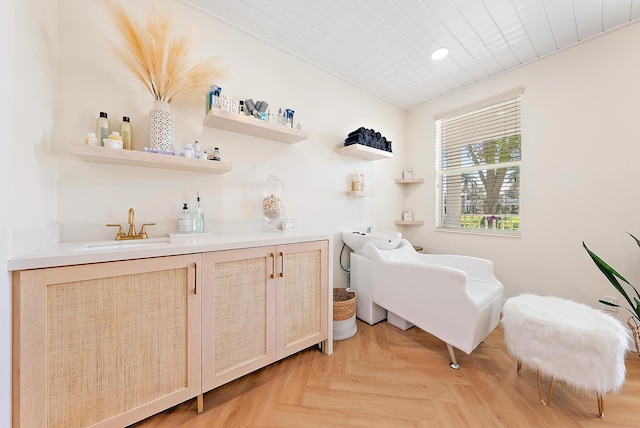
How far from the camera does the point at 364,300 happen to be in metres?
2.28

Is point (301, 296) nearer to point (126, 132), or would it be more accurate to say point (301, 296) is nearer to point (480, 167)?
point (126, 132)

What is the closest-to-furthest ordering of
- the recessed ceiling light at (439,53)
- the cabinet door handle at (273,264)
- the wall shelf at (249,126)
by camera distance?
the cabinet door handle at (273,264), the wall shelf at (249,126), the recessed ceiling light at (439,53)

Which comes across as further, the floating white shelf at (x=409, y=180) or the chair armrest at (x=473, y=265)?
the floating white shelf at (x=409, y=180)

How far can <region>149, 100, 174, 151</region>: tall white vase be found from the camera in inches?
55.7

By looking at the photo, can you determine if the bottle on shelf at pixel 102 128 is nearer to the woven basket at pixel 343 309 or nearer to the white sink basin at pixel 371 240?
the woven basket at pixel 343 309

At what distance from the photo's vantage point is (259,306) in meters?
1.41

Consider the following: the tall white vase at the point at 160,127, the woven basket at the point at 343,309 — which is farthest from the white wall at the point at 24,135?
the woven basket at the point at 343,309

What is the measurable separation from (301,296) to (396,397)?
32.2 inches

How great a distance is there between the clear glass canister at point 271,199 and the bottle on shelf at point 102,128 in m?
1.02

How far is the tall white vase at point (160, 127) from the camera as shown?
4.65ft

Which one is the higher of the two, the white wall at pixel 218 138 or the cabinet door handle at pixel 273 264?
the white wall at pixel 218 138

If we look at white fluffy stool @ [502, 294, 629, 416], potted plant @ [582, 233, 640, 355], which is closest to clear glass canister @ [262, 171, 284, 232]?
white fluffy stool @ [502, 294, 629, 416]

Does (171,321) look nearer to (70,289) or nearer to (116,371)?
(116,371)

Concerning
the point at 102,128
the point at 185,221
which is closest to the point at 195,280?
the point at 185,221
